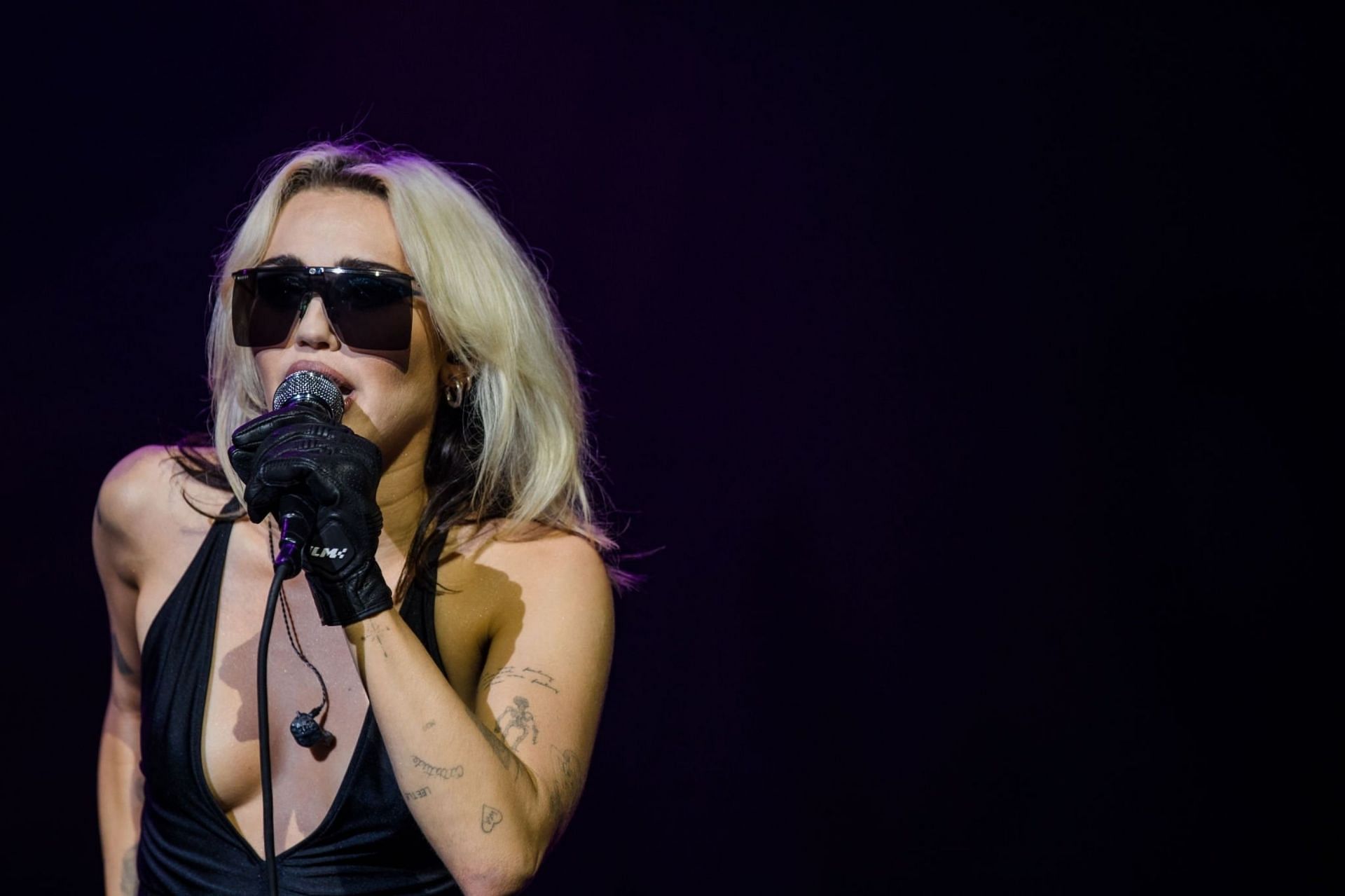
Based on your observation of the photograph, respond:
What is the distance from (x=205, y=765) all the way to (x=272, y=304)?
0.64 meters

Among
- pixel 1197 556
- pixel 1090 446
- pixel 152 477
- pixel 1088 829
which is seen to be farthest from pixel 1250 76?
pixel 152 477

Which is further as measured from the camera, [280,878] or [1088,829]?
[1088,829]

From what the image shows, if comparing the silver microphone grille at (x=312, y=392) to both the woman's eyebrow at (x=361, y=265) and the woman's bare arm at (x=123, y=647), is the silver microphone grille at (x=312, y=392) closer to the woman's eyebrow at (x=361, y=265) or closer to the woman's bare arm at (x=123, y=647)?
the woman's eyebrow at (x=361, y=265)

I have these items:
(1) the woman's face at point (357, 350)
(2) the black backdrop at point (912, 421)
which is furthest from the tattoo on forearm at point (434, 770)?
(2) the black backdrop at point (912, 421)

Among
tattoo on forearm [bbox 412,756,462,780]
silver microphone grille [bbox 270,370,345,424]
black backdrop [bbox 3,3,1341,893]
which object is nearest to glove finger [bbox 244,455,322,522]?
silver microphone grille [bbox 270,370,345,424]

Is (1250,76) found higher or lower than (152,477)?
higher

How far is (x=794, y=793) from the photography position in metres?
2.78

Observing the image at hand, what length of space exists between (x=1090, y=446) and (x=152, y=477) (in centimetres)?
198

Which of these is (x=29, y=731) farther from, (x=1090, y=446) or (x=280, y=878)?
(x=1090, y=446)

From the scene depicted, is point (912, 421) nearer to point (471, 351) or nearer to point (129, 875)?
point (471, 351)

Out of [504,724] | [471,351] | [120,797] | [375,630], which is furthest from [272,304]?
[120,797]

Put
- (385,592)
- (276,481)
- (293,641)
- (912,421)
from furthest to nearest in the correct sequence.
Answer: (912,421) → (293,641) → (385,592) → (276,481)

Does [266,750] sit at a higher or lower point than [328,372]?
lower

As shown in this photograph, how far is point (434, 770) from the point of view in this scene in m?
1.31
